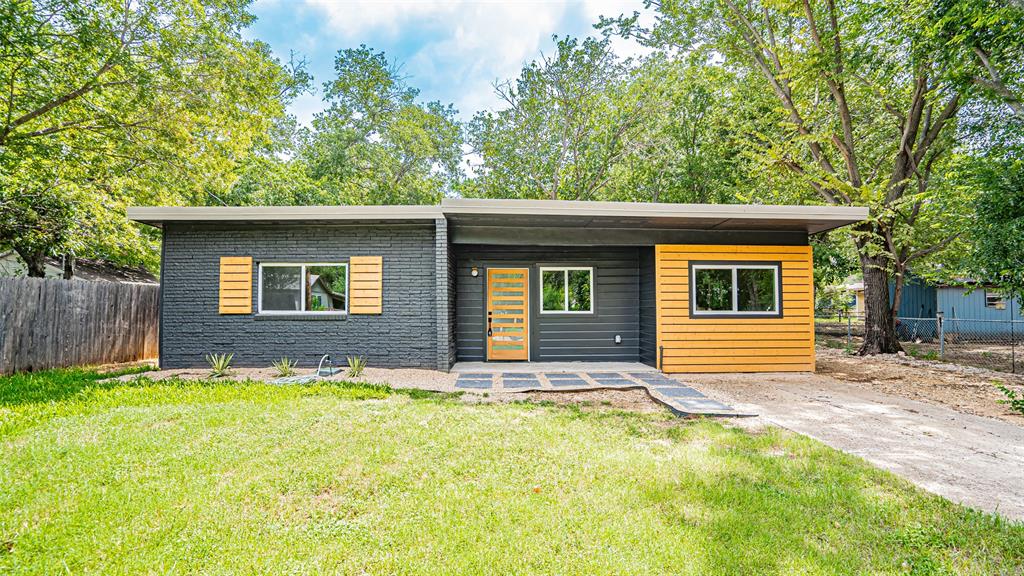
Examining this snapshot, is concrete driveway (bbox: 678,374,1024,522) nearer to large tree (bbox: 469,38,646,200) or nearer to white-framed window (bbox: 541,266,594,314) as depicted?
white-framed window (bbox: 541,266,594,314)

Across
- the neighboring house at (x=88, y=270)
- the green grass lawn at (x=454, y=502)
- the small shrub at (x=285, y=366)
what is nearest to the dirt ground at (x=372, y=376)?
the small shrub at (x=285, y=366)

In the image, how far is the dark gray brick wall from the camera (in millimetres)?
7117

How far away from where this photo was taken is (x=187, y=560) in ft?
6.13

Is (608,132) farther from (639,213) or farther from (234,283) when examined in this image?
(234,283)

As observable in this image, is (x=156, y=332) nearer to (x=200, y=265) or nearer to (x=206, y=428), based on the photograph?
(x=200, y=265)

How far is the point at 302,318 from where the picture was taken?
720 centimetres

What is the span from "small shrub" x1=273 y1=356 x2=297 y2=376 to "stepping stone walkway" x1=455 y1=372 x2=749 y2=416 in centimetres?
267

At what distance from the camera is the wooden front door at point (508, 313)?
8.16 meters

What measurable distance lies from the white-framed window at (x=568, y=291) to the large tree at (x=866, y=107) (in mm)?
5829

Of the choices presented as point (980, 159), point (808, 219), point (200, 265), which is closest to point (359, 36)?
point (200, 265)

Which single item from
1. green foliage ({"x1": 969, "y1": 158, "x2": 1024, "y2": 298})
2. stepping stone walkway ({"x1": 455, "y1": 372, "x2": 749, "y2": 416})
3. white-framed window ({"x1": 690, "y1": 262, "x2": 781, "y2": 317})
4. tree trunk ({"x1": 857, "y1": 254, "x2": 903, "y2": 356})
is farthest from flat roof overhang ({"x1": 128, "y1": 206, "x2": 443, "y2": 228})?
tree trunk ({"x1": 857, "y1": 254, "x2": 903, "y2": 356})

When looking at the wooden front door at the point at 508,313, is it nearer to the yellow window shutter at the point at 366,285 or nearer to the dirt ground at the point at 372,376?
the dirt ground at the point at 372,376

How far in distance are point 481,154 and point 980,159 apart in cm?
1538

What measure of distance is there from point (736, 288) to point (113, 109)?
40.8 feet
